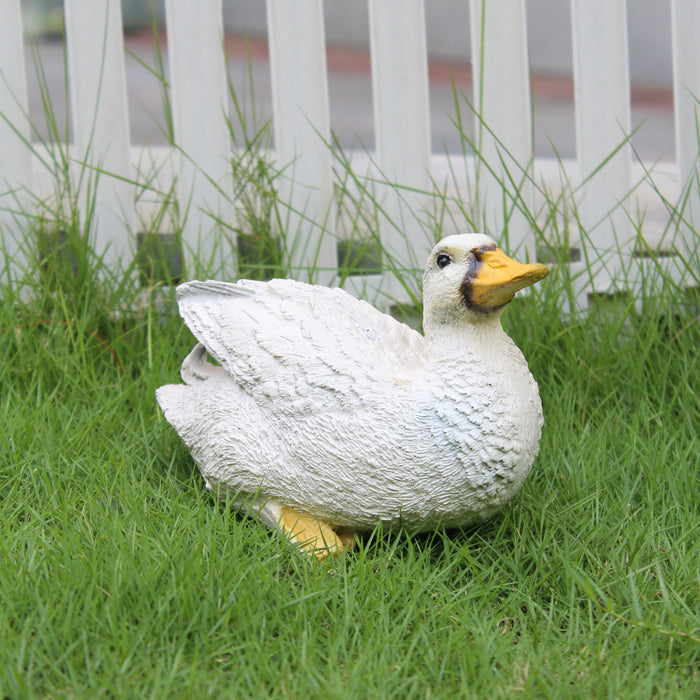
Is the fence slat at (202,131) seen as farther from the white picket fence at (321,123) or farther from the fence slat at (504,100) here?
the fence slat at (504,100)

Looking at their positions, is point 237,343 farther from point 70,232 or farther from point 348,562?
point 70,232

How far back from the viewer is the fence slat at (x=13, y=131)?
275 centimetres

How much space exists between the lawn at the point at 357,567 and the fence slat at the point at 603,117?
52 cm

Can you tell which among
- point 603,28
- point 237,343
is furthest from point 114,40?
point 603,28

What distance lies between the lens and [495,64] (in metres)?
2.82

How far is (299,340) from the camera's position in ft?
5.99

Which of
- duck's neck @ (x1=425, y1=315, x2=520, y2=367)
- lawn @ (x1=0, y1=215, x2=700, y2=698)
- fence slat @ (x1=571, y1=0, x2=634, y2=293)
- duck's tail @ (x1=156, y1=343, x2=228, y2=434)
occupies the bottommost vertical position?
lawn @ (x1=0, y1=215, x2=700, y2=698)

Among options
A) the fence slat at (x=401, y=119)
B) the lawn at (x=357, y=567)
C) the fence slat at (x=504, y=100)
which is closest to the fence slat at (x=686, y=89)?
the fence slat at (x=504, y=100)

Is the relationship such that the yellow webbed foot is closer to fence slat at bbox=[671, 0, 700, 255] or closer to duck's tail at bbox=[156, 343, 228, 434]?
duck's tail at bbox=[156, 343, 228, 434]

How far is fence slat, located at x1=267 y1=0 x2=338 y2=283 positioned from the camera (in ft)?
9.02

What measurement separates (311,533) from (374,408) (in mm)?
331

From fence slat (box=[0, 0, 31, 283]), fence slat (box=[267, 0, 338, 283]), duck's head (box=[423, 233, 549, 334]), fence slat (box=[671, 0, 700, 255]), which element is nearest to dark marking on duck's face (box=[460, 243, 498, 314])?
duck's head (box=[423, 233, 549, 334])

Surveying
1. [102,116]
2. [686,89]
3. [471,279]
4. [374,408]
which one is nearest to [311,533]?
[374,408]

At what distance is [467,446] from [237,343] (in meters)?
0.58
